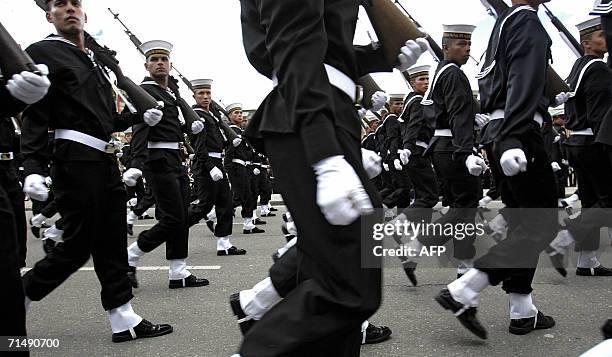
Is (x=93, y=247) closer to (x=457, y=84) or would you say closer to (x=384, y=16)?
(x=384, y=16)

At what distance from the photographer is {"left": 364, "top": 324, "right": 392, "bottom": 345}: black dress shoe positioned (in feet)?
10.4

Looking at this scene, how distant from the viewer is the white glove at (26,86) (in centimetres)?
221

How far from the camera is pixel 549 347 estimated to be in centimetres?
302

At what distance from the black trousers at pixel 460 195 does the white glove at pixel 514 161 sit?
1.42 m

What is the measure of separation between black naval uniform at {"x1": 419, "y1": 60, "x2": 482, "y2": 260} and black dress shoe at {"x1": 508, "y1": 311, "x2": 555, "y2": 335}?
4.38 ft

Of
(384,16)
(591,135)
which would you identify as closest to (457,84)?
(591,135)

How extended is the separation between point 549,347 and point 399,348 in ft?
2.62

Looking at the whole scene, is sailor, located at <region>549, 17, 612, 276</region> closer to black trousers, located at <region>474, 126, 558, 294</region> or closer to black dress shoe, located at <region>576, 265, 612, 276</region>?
black dress shoe, located at <region>576, 265, 612, 276</region>

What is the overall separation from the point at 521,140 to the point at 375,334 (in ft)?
4.57

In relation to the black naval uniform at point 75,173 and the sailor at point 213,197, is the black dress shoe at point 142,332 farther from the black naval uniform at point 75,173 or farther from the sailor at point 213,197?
the sailor at point 213,197

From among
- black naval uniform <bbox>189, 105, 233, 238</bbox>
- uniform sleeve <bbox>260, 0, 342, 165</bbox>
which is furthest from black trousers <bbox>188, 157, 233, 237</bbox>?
uniform sleeve <bbox>260, 0, 342, 165</bbox>

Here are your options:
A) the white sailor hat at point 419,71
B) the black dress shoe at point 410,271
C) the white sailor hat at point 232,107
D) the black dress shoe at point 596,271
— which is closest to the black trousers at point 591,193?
the black dress shoe at point 596,271

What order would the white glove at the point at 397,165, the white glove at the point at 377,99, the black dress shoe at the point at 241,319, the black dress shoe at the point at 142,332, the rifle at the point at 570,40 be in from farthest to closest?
the white glove at the point at 397,165, the rifle at the point at 570,40, the black dress shoe at the point at 142,332, the white glove at the point at 377,99, the black dress shoe at the point at 241,319

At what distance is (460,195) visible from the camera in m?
4.71
